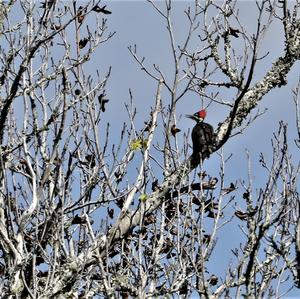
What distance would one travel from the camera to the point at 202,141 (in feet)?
23.5

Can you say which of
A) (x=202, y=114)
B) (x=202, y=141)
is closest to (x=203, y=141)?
(x=202, y=141)

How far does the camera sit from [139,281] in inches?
237

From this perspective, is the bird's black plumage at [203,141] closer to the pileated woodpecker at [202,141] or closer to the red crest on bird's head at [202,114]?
the pileated woodpecker at [202,141]

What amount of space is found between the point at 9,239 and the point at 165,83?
2.06 metres

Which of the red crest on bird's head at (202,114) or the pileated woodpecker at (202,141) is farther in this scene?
the red crest on bird's head at (202,114)

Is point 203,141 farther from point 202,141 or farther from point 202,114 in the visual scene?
point 202,114

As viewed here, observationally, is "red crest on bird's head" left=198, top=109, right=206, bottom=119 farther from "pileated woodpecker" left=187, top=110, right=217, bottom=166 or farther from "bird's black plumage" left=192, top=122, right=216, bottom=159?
"bird's black plumage" left=192, top=122, right=216, bottom=159

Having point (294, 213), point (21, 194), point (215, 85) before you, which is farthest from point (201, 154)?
point (21, 194)

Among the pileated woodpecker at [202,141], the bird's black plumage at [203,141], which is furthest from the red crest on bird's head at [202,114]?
the bird's black plumage at [203,141]

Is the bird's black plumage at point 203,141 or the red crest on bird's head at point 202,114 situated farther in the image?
the red crest on bird's head at point 202,114

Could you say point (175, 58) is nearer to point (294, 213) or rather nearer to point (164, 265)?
point (294, 213)

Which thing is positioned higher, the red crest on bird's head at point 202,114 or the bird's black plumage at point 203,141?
the red crest on bird's head at point 202,114

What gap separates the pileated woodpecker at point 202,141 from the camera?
6875 millimetres

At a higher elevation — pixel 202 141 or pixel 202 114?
pixel 202 114
